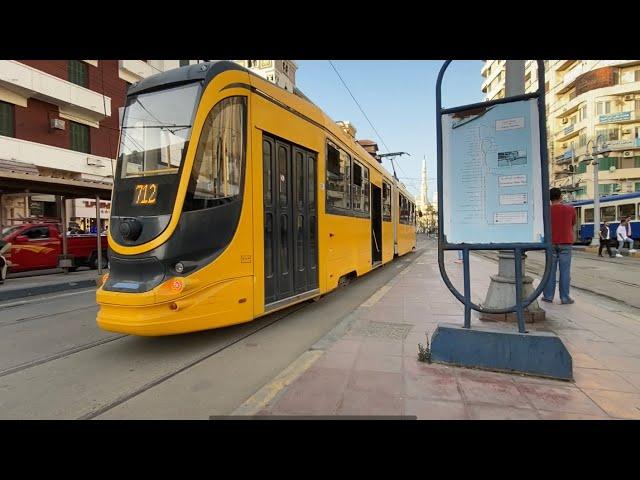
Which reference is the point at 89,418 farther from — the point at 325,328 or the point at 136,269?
the point at 325,328

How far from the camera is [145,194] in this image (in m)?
4.57

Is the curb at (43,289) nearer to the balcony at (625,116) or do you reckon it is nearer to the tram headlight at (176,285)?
the tram headlight at (176,285)

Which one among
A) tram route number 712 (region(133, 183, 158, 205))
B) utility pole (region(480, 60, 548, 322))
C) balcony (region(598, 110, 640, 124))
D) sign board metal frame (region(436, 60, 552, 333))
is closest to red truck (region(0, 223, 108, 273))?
tram route number 712 (region(133, 183, 158, 205))

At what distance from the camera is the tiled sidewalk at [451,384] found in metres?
3.00

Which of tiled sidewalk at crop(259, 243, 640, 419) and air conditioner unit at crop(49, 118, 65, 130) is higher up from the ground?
air conditioner unit at crop(49, 118, 65, 130)

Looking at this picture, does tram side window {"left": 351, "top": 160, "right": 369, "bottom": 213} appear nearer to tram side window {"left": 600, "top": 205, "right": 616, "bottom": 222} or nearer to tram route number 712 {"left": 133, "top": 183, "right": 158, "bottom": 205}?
tram route number 712 {"left": 133, "top": 183, "right": 158, "bottom": 205}

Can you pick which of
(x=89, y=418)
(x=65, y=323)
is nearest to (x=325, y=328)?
(x=89, y=418)

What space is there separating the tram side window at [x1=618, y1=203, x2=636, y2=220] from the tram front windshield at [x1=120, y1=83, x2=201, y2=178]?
26839 mm

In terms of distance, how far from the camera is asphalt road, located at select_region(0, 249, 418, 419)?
329 centimetres

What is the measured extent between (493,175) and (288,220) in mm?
3059

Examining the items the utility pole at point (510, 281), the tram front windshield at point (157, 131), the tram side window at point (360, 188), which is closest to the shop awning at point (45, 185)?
the tram front windshield at point (157, 131)

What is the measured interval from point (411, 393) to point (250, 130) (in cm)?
379

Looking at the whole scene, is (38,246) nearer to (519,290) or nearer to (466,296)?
(466,296)

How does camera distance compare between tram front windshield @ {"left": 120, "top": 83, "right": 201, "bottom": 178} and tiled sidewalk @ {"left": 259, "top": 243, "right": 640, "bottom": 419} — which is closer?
tiled sidewalk @ {"left": 259, "top": 243, "right": 640, "bottom": 419}
